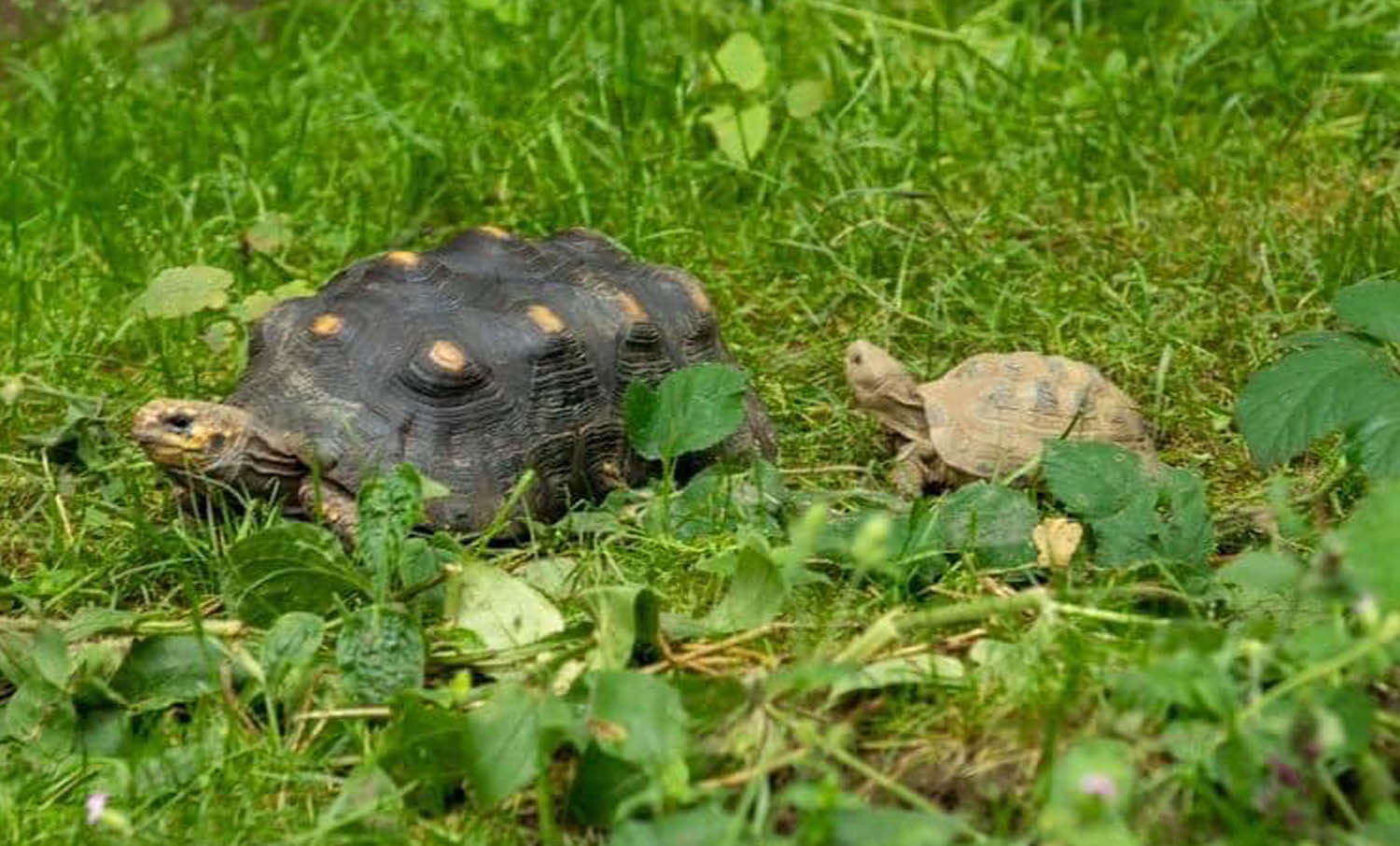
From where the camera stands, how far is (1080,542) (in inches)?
121

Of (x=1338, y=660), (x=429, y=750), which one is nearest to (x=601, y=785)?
(x=429, y=750)

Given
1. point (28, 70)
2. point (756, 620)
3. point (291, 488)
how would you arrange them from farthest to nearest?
point (28, 70) < point (291, 488) < point (756, 620)

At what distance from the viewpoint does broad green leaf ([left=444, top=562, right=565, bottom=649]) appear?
2.84 metres

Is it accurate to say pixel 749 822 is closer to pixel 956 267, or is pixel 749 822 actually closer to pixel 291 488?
pixel 291 488

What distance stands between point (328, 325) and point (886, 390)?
0.89m

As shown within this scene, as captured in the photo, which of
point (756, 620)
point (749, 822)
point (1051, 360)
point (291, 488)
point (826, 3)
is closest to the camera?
point (749, 822)

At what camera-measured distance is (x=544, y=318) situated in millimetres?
3533

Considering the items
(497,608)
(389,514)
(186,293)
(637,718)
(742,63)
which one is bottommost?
(742,63)

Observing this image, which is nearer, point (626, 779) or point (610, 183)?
point (626, 779)

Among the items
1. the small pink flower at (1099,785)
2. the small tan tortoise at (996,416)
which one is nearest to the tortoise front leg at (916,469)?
the small tan tortoise at (996,416)

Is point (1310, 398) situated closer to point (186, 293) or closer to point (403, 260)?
point (403, 260)

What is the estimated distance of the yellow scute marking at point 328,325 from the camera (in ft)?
11.5

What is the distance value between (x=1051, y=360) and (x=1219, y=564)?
69 centimetres

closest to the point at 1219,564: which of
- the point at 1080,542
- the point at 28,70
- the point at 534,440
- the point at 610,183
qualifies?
the point at 1080,542
